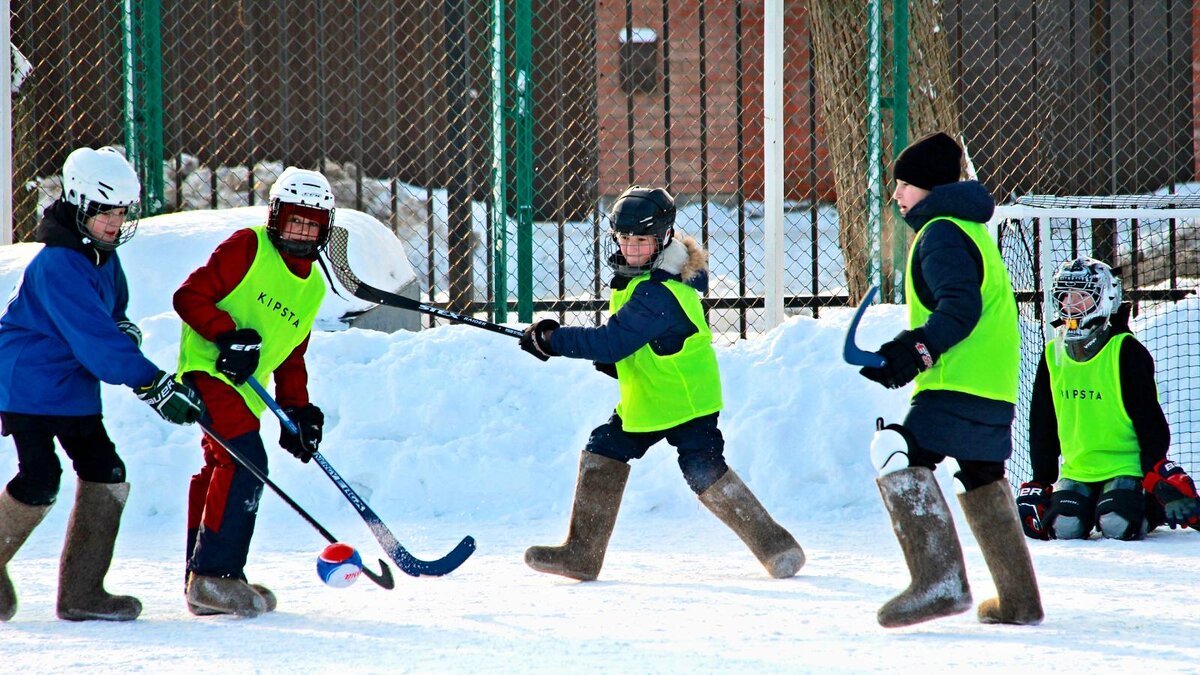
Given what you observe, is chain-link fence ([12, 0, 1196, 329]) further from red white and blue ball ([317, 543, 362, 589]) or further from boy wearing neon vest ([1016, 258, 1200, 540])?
red white and blue ball ([317, 543, 362, 589])

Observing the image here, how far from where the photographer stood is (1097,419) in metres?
5.20

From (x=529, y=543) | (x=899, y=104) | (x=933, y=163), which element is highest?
(x=899, y=104)

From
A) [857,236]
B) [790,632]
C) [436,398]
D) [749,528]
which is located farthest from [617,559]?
[857,236]

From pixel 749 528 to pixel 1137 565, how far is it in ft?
4.28

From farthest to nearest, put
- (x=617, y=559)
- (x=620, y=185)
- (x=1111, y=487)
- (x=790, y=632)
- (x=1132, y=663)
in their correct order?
(x=620, y=185), (x=1111, y=487), (x=617, y=559), (x=790, y=632), (x=1132, y=663)

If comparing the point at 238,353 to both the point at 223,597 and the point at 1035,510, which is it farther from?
the point at 1035,510

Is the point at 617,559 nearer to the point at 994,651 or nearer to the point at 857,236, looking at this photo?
the point at 994,651

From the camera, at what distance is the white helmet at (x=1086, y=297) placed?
5152 millimetres

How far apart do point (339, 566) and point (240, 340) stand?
2.18 ft

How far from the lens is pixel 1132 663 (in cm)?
313

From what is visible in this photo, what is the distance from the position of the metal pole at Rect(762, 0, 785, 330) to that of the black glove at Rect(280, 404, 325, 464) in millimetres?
3344

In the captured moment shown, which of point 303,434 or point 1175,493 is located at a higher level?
point 303,434

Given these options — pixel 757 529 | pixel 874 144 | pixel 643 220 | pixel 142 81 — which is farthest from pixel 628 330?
pixel 142 81

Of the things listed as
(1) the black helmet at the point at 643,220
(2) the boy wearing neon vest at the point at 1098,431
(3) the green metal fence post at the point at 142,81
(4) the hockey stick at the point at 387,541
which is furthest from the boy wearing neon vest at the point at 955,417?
(3) the green metal fence post at the point at 142,81
